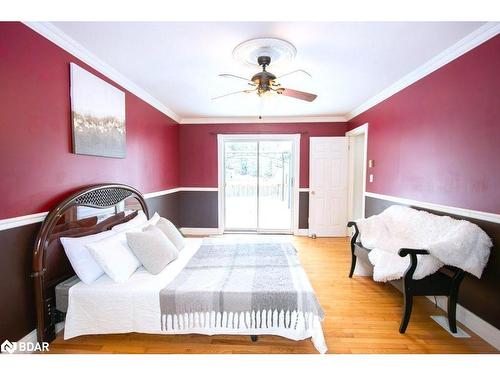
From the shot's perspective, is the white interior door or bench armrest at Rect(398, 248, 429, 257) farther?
the white interior door

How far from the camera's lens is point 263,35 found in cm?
200

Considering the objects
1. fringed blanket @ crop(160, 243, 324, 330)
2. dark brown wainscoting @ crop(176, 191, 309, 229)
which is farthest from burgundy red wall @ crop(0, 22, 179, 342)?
dark brown wainscoting @ crop(176, 191, 309, 229)

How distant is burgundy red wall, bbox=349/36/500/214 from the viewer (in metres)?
1.88

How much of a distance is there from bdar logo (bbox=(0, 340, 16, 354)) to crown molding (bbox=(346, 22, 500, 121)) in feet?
13.7

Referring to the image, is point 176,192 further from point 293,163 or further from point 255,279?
point 255,279

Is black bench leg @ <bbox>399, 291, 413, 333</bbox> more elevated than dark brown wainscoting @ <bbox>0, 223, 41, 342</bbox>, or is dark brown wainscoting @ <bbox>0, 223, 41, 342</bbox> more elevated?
dark brown wainscoting @ <bbox>0, 223, 41, 342</bbox>

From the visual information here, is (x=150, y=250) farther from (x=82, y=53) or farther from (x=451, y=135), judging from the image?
(x=451, y=135)

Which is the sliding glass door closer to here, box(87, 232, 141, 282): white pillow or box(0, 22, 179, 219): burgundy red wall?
box(0, 22, 179, 219): burgundy red wall

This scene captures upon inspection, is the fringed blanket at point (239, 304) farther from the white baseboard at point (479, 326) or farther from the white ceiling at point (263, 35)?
the white ceiling at point (263, 35)

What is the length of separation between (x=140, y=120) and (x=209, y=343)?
295 cm

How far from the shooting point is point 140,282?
190cm

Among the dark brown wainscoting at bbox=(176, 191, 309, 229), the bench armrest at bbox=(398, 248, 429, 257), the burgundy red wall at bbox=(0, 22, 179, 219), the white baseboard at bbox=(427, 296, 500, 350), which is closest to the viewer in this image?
the burgundy red wall at bbox=(0, 22, 179, 219)

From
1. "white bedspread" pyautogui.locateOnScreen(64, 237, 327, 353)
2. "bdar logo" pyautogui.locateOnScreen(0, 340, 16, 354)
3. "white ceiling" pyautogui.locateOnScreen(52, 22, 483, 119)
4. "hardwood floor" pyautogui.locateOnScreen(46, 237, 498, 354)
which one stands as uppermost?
"white ceiling" pyautogui.locateOnScreen(52, 22, 483, 119)
